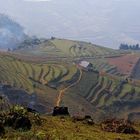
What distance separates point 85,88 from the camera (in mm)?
183875

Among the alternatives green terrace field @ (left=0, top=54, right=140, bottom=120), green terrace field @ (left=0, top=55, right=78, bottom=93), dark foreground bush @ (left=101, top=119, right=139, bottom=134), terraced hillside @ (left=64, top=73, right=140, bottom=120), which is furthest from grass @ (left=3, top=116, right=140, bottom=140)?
green terrace field @ (left=0, top=55, right=78, bottom=93)

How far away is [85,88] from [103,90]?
8.27 m

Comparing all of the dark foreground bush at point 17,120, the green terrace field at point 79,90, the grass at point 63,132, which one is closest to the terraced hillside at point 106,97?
the green terrace field at point 79,90

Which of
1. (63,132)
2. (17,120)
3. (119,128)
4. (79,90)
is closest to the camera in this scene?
(17,120)

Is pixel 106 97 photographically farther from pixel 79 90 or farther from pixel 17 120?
pixel 17 120

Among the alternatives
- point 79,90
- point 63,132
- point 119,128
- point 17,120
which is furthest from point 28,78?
point 17,120

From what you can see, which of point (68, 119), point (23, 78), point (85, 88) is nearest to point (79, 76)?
point (85, 88)

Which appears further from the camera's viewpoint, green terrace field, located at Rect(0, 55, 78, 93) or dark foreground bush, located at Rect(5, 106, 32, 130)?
green terrace field, located at Rect(0, 55, 78, 93)

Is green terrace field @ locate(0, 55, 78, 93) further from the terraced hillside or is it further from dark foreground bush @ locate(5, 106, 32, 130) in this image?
dark foreground bush @ locate(5, 106, 32, 130)

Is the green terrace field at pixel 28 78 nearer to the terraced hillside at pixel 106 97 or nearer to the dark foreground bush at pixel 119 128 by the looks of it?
the terraced hillside at pixel 106 97

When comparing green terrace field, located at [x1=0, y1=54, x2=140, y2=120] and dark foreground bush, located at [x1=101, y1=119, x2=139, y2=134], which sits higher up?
dark foreground bush, located at [x1=101, y1=119, x2=139, y2=134]

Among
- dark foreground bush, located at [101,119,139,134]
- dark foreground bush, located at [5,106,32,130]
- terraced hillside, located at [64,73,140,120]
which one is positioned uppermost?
dark foreground bush, located at [5,106,32,130]

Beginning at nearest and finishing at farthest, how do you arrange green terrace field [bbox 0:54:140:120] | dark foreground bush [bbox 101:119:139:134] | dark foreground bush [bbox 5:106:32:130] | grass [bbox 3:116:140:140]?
grass [bbox 3:116:140:140]
dark foreground bush [bbox 5:106:32:130]
dark foreground bush [bbox 101:119:139:134]
green terrace field [bbox 0:54:140:120]

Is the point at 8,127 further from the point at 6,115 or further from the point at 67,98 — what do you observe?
the point at 67,98
